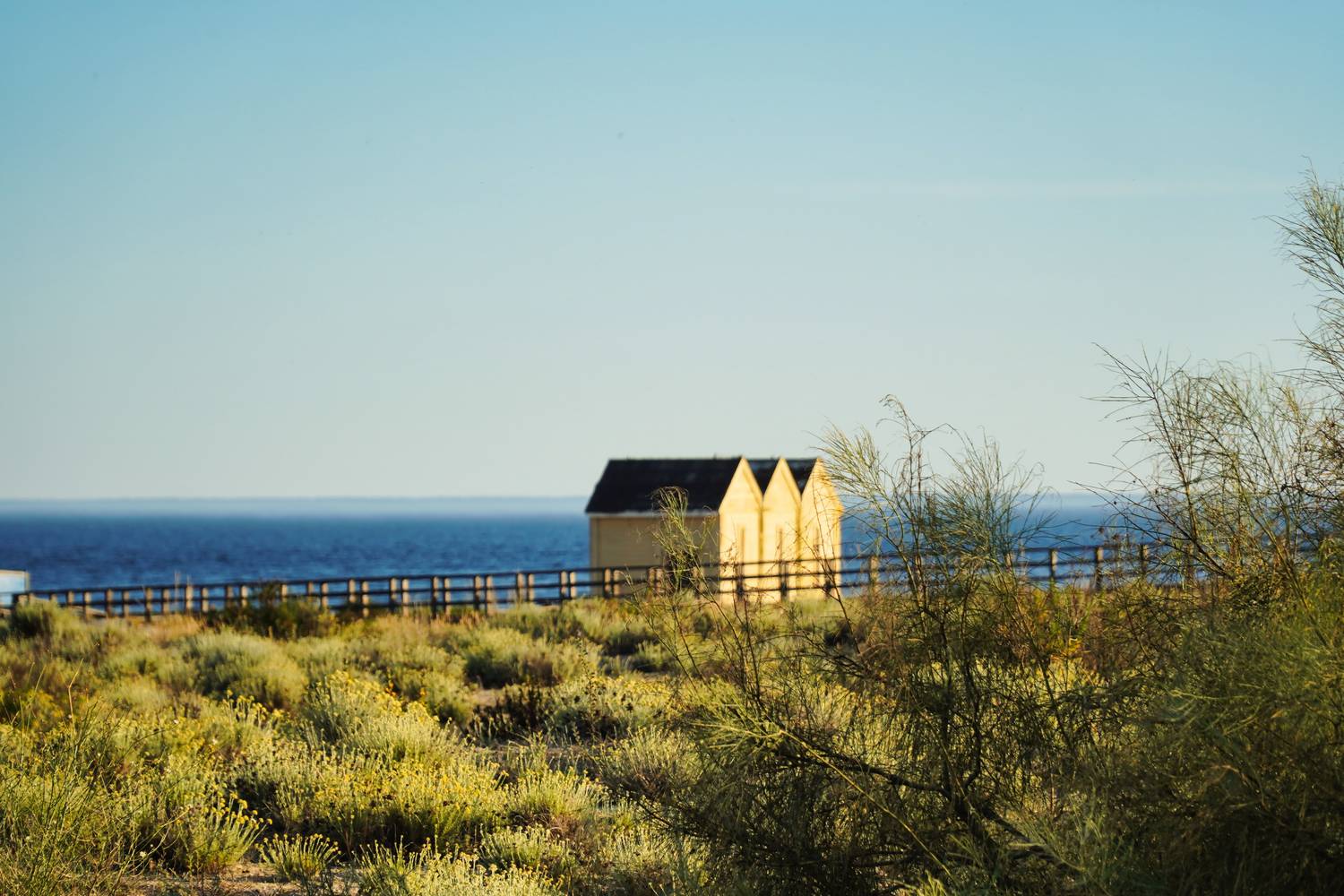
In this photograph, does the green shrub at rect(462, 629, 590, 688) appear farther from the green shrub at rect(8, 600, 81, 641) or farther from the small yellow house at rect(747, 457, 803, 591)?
the small yellow house at rect(747, 457, 803, 591)

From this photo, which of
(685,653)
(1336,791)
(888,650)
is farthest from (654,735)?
(1336,791)

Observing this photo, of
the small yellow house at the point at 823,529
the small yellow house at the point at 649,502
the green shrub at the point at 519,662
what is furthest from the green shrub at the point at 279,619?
the small yellow house at the point at 823,529

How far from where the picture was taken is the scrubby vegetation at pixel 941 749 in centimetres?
383

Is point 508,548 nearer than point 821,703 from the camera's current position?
No

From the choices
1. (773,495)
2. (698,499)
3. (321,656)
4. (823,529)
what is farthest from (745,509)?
(823,529)

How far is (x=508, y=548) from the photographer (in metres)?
140

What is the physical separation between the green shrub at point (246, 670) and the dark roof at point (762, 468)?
16317 mm

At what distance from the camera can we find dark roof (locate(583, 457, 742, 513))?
30.7 metres

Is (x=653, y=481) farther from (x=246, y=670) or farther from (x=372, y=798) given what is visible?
(x=372, y=798)

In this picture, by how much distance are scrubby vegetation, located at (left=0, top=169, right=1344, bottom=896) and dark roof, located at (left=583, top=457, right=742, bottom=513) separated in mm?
20814

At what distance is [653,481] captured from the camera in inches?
1288

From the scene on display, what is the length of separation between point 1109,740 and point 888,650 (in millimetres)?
989

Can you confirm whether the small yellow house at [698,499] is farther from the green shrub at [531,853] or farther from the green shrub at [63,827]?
the green shrub at [63,827]

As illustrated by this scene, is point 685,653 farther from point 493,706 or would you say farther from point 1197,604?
point 493,706
